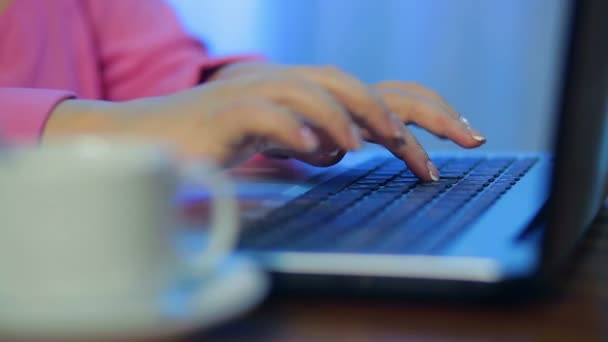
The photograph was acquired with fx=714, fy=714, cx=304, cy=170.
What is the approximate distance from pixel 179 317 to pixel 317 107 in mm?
195

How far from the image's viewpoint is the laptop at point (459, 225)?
1.08ft

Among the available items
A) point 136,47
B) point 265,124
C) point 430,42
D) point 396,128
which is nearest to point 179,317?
point 265,124

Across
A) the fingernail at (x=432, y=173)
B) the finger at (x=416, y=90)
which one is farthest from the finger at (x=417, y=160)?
the finger at (x=416, y=90)

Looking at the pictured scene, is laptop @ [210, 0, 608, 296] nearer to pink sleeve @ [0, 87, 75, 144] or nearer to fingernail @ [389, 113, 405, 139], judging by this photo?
fingernail @ [389, 113, 405, 139]

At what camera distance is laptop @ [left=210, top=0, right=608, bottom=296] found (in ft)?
1.08

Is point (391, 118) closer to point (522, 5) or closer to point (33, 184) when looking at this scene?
point (33, 184)

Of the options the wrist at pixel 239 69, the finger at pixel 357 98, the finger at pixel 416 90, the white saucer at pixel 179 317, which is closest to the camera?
the white saucer at pixel 179 317

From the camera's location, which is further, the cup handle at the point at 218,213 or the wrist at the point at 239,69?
the wrist at the point at 239,69

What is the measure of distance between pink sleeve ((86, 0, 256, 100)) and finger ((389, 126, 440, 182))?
17.8 inches

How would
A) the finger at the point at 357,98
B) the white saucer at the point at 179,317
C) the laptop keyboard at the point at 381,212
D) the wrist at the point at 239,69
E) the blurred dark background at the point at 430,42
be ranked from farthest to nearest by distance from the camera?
the blurred dark background at the point at 430,42
the wrist at the point at 239,69
the finger at the point at 357,98
the laptop keyboard at the point at 381,212
the white saucer at the point at 179,317

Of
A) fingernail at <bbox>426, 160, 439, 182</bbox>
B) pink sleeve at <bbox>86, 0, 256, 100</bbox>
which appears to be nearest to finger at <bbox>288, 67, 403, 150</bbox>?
fingernail at <bbox>426, 160, 439, 182</bbox>

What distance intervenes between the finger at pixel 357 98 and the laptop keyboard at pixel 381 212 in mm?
53

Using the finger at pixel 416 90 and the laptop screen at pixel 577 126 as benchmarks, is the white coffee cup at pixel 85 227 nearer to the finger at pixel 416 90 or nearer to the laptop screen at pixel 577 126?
the laptop screen at pixel 577 126

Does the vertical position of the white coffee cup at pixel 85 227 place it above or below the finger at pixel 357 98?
below
